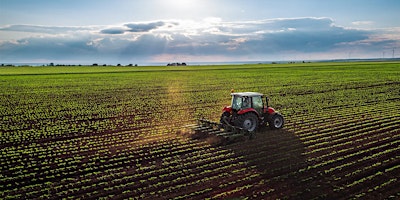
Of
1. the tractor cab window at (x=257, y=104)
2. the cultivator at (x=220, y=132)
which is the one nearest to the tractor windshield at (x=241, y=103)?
the tractor cab window at (x=257, y=104)

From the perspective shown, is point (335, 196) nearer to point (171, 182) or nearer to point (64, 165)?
point (171, 182)

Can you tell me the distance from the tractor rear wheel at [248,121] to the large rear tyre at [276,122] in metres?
1.03

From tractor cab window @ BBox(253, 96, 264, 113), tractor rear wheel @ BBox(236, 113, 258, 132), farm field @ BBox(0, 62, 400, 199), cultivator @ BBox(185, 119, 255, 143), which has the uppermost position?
tractor cab window @ BBox(253, 96, 264, 113)

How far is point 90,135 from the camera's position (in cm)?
1630

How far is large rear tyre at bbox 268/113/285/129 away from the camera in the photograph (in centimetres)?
1609

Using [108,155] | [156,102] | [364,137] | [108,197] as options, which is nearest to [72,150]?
[108,155]

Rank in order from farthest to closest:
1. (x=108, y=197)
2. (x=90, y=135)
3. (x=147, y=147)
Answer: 1. (x=90, y=135)
2. (x=147, y=147)
3. (x=108, y=197)

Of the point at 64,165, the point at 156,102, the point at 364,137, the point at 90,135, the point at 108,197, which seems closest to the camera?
the point at 108,197

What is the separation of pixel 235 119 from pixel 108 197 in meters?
7.19

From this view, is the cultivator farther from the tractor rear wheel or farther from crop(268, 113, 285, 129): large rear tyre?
crop(268, 113, 285, 129): large rear tyre

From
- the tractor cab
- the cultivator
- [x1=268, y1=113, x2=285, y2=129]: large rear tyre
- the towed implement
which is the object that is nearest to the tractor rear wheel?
the towed implement

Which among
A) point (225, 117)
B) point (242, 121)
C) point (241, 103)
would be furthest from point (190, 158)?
point (241, 103)

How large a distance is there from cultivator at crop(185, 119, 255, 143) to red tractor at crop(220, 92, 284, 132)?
0.29 meters

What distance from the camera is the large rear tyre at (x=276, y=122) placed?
16094 mm
